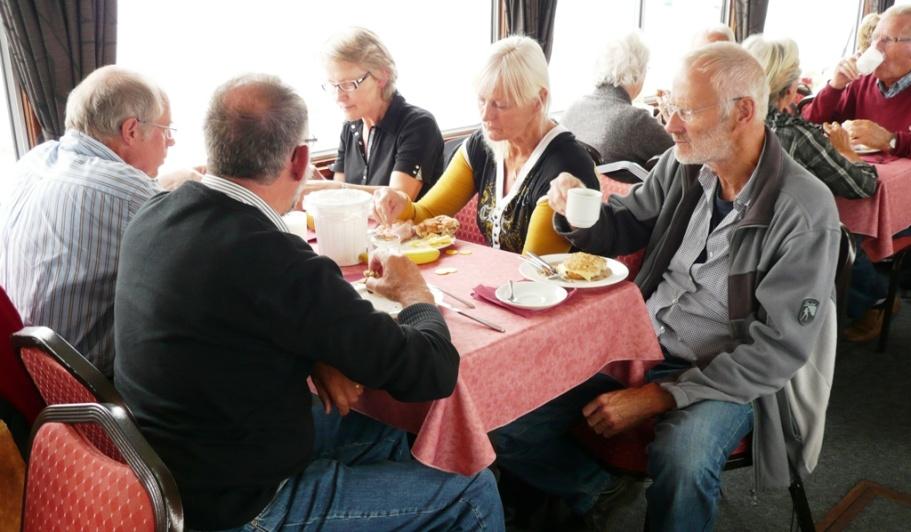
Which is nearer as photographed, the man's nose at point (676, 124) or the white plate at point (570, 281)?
the white plate at point (570, 281)

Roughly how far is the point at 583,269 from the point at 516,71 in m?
0.75

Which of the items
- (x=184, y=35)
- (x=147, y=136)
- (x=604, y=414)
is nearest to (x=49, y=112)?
(x=184, y=35)

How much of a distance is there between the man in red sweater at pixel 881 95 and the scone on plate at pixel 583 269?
2.02 metres

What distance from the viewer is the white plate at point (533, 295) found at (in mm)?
1535

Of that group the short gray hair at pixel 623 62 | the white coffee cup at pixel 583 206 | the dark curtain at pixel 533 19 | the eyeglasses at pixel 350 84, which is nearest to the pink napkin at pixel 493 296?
the white coffee cup at pixel 583 206

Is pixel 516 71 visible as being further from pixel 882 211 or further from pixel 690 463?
pixel 882 211

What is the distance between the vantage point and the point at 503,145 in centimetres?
229

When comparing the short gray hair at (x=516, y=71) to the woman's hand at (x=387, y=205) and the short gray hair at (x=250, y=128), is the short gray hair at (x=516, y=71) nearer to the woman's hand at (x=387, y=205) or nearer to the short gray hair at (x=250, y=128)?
the woman's hand at (x=387, y=205)

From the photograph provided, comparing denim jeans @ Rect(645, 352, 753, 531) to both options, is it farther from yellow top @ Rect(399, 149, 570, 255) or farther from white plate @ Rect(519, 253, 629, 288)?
yellow top @ Rect(399, 149, 570, 255)

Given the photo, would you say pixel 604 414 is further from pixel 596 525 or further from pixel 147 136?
pixel 147 136

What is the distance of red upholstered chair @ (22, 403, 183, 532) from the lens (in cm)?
96

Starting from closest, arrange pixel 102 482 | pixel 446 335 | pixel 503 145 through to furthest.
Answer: pixel 102 482 → pixel 446 335 → pixel 503 145

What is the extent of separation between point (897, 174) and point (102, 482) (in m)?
2.83

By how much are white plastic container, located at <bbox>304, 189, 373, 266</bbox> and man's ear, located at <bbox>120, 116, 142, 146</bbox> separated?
0.47 meters
